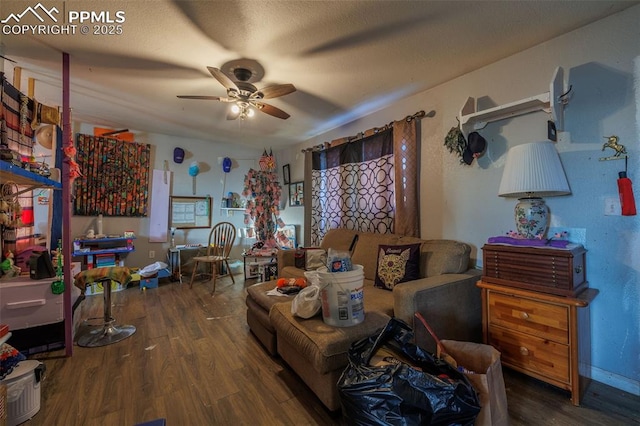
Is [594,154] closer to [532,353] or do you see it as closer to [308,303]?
[532,353]

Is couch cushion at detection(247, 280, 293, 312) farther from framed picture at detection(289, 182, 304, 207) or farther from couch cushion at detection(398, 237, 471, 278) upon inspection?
framed picture at detection(289, 182, 304, 207)

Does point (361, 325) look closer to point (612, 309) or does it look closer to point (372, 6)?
point (612, 309)

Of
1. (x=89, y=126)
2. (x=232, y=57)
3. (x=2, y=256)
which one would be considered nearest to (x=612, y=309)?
(x=232, y=57)

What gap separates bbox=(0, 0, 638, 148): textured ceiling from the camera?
5.41 ft

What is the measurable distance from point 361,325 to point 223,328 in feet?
5.24

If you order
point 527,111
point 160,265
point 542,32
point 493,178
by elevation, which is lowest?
point 160,265

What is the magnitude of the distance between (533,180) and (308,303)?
1.63 metres

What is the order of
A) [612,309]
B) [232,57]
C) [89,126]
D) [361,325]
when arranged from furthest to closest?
[89,126], [232,57], [612,309], [361,325]

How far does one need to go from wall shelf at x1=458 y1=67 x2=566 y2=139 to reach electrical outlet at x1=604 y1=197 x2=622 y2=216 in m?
0.56

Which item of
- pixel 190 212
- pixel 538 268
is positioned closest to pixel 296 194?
pixel 190 212

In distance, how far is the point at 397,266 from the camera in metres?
2.35

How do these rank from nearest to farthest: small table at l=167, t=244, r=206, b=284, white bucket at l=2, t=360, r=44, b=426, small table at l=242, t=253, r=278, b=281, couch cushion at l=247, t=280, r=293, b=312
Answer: white bucket at l=2, t=360, r=44, b=426
couch cushion at l=247, t=280, r=293, b=312
small table at l=242, t=253, r=278, b=281
small table at l=167, t=244, r=206, b=284

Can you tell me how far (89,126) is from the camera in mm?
3910

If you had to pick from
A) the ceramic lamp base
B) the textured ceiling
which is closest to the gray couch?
the ceramic lamp base
